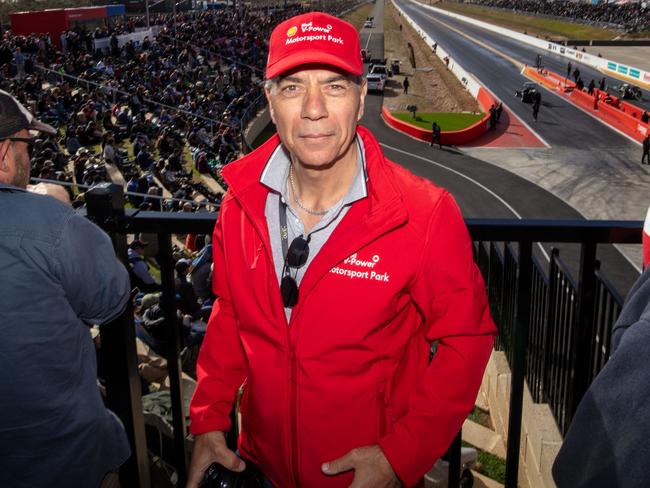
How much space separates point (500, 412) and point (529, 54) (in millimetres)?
79662

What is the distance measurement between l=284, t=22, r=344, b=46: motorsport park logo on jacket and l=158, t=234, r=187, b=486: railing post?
986 millimetres

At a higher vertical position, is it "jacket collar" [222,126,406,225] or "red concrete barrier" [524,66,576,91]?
"jacket collar" [222,126,406,225]

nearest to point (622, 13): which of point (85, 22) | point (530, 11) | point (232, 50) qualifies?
point (530, 11)

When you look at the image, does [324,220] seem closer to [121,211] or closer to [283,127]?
[283,127]

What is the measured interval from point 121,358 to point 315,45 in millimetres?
1529

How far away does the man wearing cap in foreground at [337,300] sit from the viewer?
7.08ft

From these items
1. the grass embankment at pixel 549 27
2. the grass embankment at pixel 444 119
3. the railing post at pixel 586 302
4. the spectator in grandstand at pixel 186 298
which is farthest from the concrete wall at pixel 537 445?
the grass embankment at pixel 549 27

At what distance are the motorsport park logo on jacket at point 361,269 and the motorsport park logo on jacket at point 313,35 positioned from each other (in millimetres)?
770

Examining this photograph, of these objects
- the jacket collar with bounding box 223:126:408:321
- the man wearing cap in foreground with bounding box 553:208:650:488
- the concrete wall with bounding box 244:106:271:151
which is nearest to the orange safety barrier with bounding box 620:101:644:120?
the concrete wall with bounding box 244:106:271:151

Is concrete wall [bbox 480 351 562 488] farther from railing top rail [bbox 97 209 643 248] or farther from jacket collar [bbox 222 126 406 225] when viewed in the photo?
jacket collar [bbox 222 126 406 225]

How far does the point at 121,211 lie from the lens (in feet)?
8.87

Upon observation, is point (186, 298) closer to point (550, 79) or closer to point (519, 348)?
point (519, 348)

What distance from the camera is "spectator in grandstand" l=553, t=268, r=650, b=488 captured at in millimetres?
1202

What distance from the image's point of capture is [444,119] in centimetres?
4278
